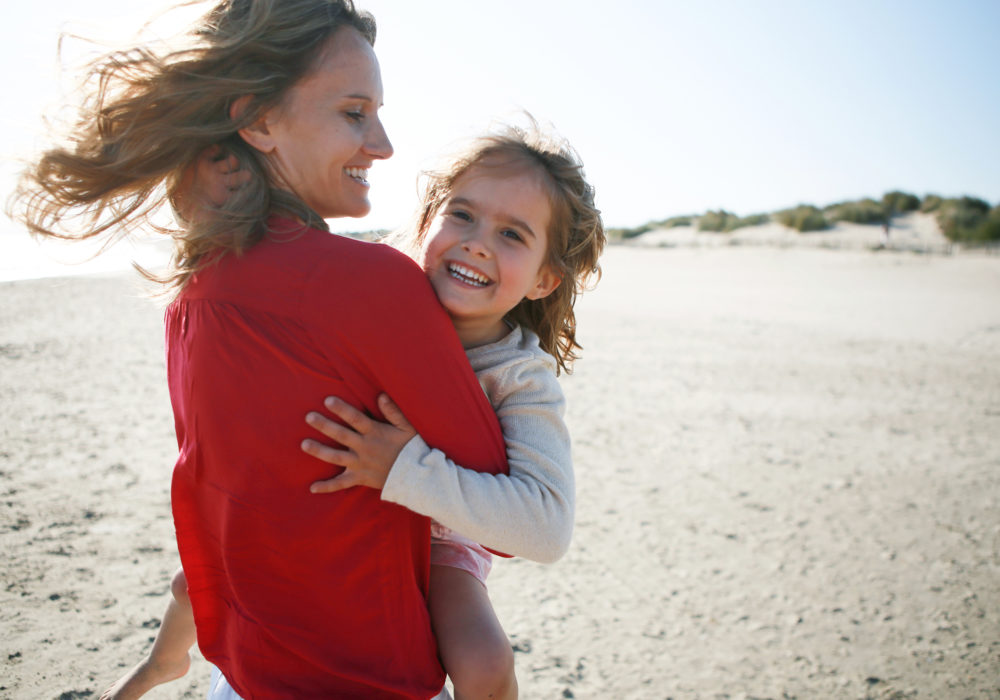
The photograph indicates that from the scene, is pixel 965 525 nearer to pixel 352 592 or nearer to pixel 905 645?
pixel 905 645

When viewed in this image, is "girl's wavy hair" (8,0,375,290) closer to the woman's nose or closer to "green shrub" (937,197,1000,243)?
the woman's nose

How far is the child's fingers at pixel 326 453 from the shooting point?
1516 millimetres

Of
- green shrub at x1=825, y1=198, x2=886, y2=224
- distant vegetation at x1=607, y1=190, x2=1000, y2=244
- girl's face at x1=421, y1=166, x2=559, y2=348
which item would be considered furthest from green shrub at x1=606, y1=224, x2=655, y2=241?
girl's face at x1=421, y1=166, x2=559, y2=348

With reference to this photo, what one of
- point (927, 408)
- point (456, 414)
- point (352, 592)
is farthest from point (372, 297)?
point (927, 408)

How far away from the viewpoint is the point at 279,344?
1498 millimetres

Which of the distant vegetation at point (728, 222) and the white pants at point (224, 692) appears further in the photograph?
the distant vegetation at point (728, 222)

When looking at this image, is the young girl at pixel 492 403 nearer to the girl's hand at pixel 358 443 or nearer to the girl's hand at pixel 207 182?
the girl's hand at pixel 358 443

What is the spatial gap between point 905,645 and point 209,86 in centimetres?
402

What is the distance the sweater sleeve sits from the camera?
1569 mm

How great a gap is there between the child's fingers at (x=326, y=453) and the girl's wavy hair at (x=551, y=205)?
3.18ft

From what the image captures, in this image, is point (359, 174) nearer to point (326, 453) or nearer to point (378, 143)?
point (378, 143)

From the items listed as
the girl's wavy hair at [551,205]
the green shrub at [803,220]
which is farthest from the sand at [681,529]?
the green shrub at [803,220]

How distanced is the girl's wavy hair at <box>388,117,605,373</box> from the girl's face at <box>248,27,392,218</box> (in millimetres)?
522

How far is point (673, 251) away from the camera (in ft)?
122
